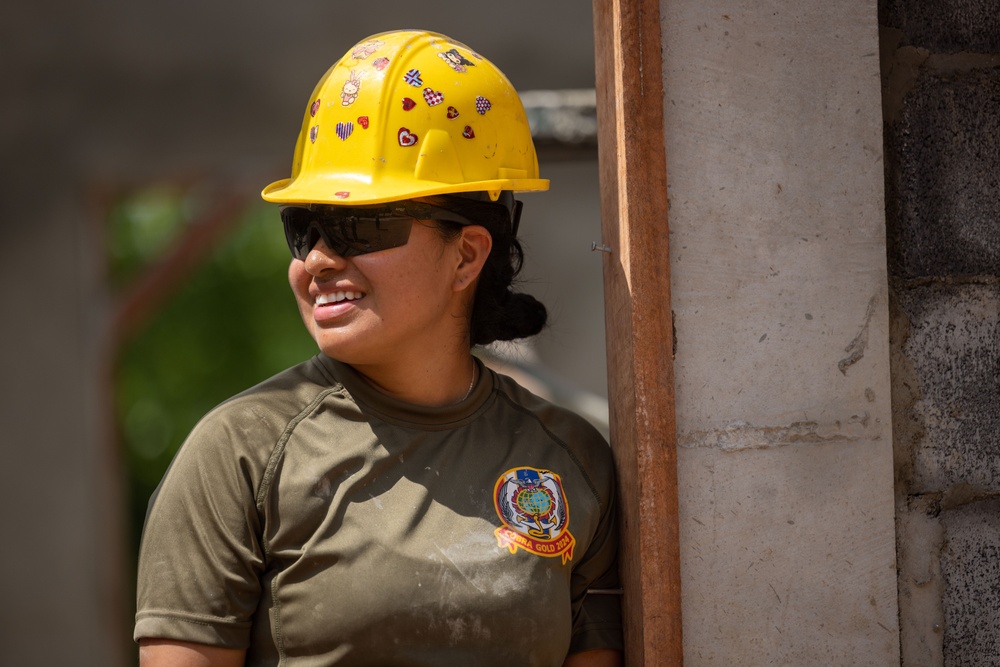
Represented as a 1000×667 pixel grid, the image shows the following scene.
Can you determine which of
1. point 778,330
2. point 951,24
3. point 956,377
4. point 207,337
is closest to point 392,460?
point 778,330

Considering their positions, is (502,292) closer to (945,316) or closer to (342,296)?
(342,296)

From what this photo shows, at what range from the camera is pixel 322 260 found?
85.7 inches

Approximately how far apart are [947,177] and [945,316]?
259 millimetres

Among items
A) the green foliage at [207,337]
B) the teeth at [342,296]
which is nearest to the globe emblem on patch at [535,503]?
the teeth at [342,296]

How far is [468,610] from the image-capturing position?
6.88 feet

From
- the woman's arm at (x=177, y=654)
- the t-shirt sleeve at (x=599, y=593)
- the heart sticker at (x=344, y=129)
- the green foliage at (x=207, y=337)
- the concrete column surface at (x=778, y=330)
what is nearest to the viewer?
the woman's arm at (x=177, y=654)

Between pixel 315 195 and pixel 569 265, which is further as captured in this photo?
pixel 569 265

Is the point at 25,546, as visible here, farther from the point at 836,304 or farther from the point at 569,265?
the point at 836,304

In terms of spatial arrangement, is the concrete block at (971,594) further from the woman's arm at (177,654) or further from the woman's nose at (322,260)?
the woman's arm at (177,654)

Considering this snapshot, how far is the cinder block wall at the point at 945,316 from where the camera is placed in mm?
2201

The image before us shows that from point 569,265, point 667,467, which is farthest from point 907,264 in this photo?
point 569,265

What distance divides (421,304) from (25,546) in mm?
5906

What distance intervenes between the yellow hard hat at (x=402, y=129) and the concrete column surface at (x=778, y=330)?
38 centimetres

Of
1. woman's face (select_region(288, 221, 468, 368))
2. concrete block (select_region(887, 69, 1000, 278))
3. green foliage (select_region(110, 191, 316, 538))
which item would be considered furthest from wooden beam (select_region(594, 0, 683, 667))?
green foliage (select_region(110, 191, 316, 538))
